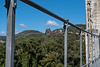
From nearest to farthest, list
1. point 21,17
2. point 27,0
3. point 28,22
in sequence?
point 27,0 < point 21,17 < point 28,22

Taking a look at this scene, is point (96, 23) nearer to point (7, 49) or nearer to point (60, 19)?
point (60, 19)

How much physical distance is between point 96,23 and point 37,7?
15.5 ft

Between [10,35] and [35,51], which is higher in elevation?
[10,35]

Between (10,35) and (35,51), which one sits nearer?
(10,35)

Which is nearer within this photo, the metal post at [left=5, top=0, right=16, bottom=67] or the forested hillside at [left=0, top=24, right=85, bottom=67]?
the metal post at [left=5, top=0, right=16, bottom=67]

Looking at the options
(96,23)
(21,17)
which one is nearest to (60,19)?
(21,17)

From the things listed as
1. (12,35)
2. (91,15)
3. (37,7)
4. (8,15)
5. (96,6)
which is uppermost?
(96,6)

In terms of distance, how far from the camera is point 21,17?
1207 mm

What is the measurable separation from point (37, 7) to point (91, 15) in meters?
4.82

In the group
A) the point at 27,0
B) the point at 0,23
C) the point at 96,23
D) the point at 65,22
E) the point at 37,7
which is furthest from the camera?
the point at 96,23

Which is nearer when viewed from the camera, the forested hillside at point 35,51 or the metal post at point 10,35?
the metal post at point 10,35

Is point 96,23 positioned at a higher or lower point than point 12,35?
higher

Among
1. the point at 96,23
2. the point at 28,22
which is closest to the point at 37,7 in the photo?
the point at 28,22

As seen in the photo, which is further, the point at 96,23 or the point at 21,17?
the point at 96,23
